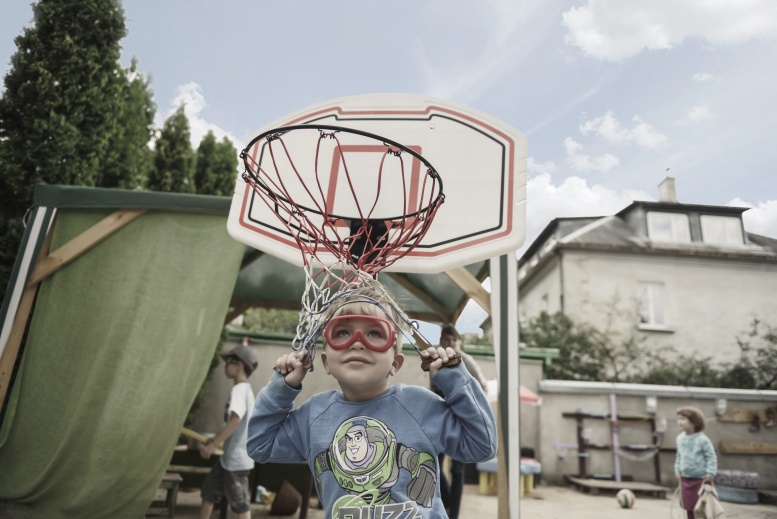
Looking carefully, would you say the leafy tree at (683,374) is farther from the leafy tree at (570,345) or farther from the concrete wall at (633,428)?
the concrete wall at (633,428)

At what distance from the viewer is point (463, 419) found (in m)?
1.83

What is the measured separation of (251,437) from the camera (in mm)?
1944

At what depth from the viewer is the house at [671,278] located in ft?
52.2

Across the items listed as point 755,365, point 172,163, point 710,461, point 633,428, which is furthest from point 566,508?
point 755,365

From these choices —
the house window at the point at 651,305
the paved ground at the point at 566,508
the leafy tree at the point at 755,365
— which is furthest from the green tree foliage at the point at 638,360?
the paved ground at the point at 566,508

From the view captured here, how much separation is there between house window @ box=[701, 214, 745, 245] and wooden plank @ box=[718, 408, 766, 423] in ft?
28.1

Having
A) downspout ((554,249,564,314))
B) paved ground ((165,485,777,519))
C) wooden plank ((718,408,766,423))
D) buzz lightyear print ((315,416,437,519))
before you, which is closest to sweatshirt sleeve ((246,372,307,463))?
buzz lightyear print ((315,416,437,519))

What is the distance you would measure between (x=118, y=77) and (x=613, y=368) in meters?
12.9

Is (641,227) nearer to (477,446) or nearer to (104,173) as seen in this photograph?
(104,173)

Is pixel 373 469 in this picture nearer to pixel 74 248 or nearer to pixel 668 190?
pixel 74 248

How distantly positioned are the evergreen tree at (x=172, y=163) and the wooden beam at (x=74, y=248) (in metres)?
6.50

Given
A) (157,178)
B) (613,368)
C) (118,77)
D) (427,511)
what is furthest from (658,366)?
(427,511)

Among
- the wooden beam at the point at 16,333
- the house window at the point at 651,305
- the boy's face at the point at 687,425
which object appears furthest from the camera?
the house window at the point at 651,305

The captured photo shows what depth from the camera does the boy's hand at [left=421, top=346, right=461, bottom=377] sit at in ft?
6.05
